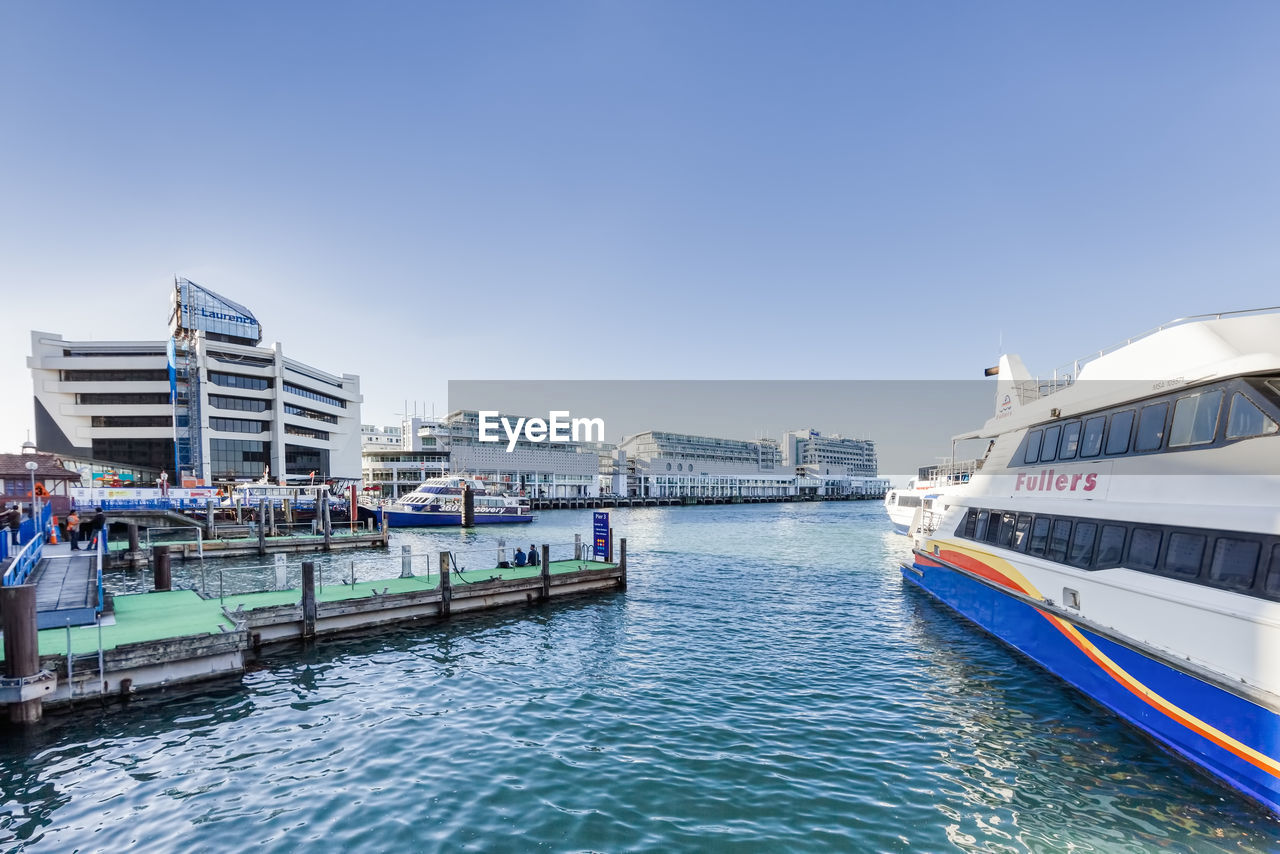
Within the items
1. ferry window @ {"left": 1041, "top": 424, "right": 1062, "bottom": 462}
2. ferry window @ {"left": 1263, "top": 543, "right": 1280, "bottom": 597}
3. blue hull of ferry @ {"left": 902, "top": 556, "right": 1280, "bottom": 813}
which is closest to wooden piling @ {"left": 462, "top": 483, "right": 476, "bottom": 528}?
blue hull of ferry @ {"left": 902, "top": 556, "right": 1280, "bottom": 813}

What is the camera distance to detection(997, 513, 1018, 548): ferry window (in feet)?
55.9

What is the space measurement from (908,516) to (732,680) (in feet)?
132

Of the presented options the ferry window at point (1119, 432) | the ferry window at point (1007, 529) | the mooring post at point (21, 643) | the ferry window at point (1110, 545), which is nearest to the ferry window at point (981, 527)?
the ferry window at point (1007, 529)

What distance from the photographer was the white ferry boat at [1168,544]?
896 centimetres

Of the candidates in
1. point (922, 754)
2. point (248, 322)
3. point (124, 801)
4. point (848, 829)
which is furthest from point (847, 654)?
point (248, 322)

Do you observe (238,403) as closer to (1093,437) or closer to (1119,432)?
(1093,437)

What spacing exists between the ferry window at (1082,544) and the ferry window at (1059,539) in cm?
26

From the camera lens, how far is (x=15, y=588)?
36.8 feet

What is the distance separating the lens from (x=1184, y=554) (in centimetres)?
1048

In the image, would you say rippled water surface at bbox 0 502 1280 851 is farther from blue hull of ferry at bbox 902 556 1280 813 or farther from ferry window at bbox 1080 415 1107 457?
ferry window at bbox 1080 415 1107 457

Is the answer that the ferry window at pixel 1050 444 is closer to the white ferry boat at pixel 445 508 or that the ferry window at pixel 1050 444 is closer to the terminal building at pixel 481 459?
the white ferry boat at pixel 445 508

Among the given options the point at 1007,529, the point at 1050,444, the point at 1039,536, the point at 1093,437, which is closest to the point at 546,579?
the point at 1007,529

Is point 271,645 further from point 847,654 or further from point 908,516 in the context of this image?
point 908,516

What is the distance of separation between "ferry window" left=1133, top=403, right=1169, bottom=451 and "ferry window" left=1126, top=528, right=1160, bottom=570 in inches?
73.5
